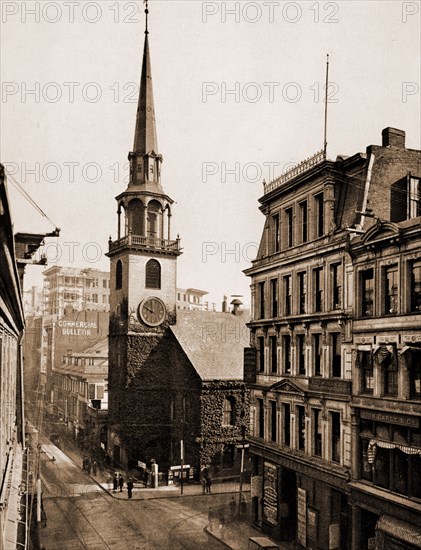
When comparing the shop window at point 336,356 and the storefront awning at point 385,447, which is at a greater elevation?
the shop window at point 336,356

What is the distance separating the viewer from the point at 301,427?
1241 inches

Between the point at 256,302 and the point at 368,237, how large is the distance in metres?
12.0

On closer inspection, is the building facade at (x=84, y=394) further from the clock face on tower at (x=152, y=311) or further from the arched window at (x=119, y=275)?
the arched window at (x=119, y=275)

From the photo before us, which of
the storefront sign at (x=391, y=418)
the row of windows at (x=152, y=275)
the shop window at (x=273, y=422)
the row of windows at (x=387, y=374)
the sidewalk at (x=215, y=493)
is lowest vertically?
the sidewalk at (x=215, y=493)

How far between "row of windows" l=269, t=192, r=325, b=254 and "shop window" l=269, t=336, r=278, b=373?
17.0 feet

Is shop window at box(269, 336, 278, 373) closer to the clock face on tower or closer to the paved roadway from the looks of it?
the paved roadway

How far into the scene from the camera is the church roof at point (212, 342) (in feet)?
169

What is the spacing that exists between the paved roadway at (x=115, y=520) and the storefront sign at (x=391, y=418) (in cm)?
1096

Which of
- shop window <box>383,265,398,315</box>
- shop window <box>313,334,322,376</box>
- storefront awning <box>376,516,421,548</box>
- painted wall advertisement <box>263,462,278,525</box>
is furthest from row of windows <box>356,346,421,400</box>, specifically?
painted wall advertisement <box>263,462,278,525</box>

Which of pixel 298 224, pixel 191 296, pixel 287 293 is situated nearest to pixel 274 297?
pixel 287 293

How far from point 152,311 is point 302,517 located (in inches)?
1089

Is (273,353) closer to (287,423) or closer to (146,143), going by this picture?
(287,423)

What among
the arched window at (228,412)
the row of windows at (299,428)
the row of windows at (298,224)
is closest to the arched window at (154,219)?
the arched window at (228,412)

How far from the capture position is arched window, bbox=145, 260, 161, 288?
54812 millimetres
